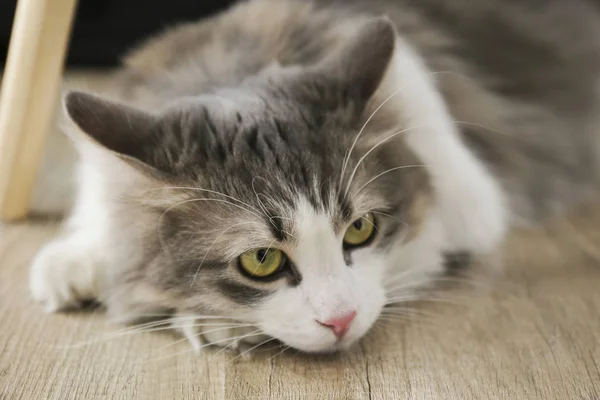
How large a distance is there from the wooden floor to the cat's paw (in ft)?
0.07

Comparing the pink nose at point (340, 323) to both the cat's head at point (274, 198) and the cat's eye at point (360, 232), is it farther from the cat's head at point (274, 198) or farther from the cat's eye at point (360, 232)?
the cat's eye at point (360, 232)

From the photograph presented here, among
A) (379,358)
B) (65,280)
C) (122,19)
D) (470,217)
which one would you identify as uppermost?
(470,217)

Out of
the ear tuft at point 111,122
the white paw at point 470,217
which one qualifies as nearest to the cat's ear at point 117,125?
the ear tuft at point 111,122

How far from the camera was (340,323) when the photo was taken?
113cm

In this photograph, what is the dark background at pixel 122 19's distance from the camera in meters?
2.66

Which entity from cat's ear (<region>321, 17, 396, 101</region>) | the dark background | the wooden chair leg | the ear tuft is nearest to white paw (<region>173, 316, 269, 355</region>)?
the ear tuft

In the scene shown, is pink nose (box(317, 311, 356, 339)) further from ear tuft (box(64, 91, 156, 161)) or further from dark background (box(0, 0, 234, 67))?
dark background (box(0, 0, 234, 67))

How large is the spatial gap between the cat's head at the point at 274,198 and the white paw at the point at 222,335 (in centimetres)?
4

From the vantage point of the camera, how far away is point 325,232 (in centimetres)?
115

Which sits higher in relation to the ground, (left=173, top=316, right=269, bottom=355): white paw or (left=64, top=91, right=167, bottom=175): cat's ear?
(left=64, top=91, right=167, bottom=175): cat's ear

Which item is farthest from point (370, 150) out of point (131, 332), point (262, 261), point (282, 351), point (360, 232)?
point (131, 332)

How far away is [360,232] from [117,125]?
1.51 feet

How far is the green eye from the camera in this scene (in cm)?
116

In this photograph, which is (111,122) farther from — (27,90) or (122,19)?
(122,19)
